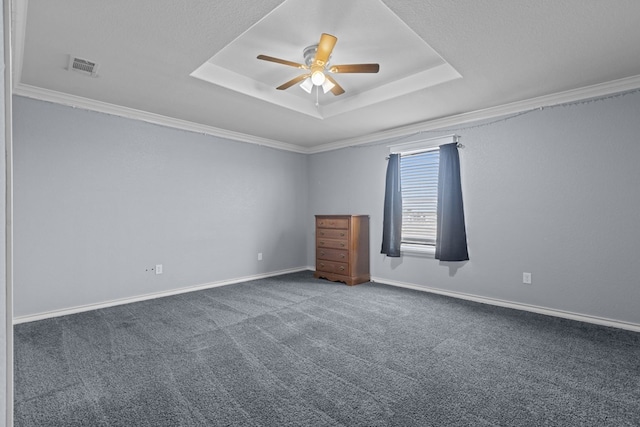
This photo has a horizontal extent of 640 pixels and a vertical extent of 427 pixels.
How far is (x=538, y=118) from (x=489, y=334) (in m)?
2.33

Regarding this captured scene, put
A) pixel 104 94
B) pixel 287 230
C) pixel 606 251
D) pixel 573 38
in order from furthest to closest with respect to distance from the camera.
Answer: pixel 287 230
pixel 104 94
pixel 606 251
pixel 573 38

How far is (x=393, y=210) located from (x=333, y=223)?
94 centimetres

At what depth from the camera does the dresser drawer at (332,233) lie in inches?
Result: 183

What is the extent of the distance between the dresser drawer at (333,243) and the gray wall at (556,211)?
1.12 meters

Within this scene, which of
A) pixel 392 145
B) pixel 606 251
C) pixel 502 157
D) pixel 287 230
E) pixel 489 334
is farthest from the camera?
pixel 287 230

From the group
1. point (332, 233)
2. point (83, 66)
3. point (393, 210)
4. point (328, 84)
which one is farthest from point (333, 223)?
point (83, 66)

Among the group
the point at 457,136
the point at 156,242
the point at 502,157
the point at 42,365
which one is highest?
the point at 457,136

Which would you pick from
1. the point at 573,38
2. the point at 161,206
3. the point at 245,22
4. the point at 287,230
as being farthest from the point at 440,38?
the point at 287,230

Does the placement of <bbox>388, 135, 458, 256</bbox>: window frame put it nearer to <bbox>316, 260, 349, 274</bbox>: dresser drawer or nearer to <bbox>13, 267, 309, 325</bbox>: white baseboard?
<bbox>316, 260, 349, 274</bbox>: dresser drawer

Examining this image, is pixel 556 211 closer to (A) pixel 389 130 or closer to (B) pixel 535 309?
(B) pixel 535 309

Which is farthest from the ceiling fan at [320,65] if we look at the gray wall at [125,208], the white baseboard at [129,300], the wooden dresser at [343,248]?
the white baseboard at [129,300]

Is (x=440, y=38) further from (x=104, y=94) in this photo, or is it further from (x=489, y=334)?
(x=104, y=94)

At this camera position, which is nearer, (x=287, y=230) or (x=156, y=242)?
(x=156, y=242)

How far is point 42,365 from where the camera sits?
219cm
